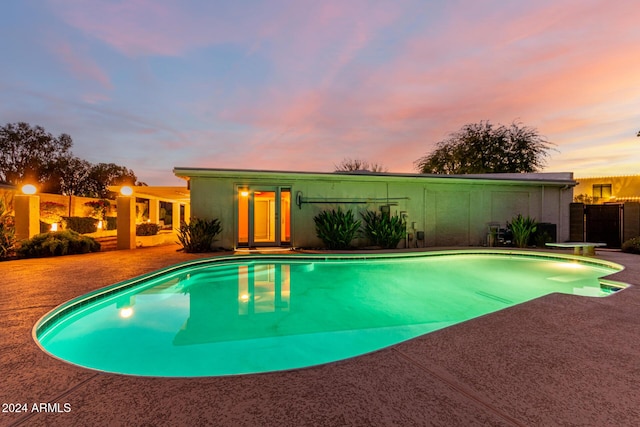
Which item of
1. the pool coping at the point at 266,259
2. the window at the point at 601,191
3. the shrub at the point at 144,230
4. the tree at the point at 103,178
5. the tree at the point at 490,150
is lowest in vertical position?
the pool coping at the point at 266,259

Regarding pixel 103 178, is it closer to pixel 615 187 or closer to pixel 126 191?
pixel 126 191

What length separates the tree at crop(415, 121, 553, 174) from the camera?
73.0 ft

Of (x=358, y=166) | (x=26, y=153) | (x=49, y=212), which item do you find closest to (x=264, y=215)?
(x=49, y=212)

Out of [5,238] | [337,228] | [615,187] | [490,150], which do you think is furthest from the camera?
[490,150]

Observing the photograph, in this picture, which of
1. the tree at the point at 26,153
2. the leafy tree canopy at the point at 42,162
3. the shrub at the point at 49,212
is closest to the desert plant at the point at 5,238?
the shrub at the point at 49,212

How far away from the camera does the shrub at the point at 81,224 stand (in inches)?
489

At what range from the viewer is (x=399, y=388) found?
67.3 inches

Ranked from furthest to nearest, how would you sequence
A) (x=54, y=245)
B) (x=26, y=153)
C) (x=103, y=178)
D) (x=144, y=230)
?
(x=103, y=178)
(x=26, y=153)
(x=144, y=230)
(x=54, y=245)

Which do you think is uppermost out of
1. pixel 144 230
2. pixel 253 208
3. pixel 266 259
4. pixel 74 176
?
pixel 74 176

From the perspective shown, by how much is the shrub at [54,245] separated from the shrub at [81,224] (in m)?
5.56

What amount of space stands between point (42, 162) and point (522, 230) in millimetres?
31117

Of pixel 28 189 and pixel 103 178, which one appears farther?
pixel 103 178

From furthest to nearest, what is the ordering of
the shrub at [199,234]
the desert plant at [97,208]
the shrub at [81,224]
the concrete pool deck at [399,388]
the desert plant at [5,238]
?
the desert plant at [97,208], the shrub at [81,224], the shrub at [199,234], the desert plant at [5,238], the concrete pool deck at [399,388]

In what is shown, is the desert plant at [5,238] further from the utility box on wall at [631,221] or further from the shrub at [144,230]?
the utility box on wall at [631,221]
